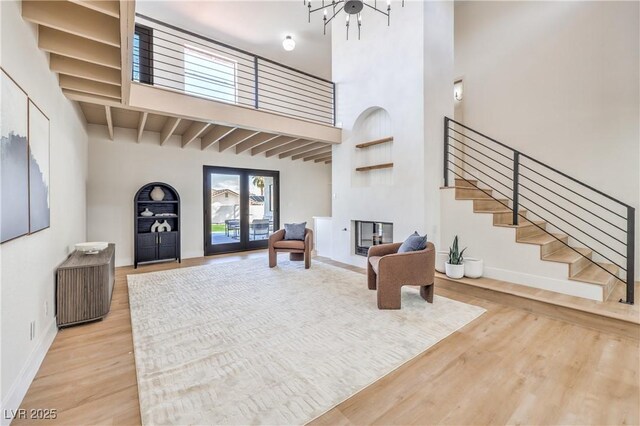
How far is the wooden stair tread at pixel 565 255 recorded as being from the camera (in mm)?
3482

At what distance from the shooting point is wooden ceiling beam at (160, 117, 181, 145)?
14.7ft

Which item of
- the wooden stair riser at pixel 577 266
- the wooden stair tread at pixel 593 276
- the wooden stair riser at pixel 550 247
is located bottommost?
the wooden stair tread at pixel 593 276

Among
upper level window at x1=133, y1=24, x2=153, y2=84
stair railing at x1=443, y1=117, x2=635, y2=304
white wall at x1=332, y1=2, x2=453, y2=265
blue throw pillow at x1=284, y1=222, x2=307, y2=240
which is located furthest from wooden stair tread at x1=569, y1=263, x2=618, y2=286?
upper level window at x1=133, y1=24, x2=153, y2=84

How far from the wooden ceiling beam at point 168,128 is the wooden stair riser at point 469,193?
180 inches

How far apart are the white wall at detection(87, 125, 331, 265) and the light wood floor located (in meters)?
3.22

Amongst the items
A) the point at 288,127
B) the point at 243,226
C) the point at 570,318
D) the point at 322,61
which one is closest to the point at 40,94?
the point at 288,127

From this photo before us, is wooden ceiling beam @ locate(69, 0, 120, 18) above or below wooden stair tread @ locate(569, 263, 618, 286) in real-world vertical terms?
above

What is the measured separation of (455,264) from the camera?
4020mm

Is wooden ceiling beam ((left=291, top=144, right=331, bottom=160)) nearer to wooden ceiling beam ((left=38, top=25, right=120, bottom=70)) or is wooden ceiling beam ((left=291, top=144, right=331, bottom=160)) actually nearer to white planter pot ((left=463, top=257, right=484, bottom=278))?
white planter pot ((left=463, top=257, right=484, bottom=278))

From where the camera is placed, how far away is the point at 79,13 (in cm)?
208

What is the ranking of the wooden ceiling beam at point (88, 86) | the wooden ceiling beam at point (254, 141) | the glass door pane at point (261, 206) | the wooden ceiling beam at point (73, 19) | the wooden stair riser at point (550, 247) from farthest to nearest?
the glass door pane at point (261, 206) → the wooden ceiling beam at point (254, 141) → the wooden stair riser at point (550, 247) → the wooden ceiling beam at point (88, 86) → the wooden ceiling beam at point (73, 19)

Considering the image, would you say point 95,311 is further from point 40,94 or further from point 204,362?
point 40,94

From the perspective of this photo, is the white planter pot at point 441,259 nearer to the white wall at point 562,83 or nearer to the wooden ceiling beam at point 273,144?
the white wall at point 562,83

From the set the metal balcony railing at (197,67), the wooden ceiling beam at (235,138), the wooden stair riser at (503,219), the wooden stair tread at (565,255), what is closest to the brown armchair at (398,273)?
the wooden stair riser at (503,219)
